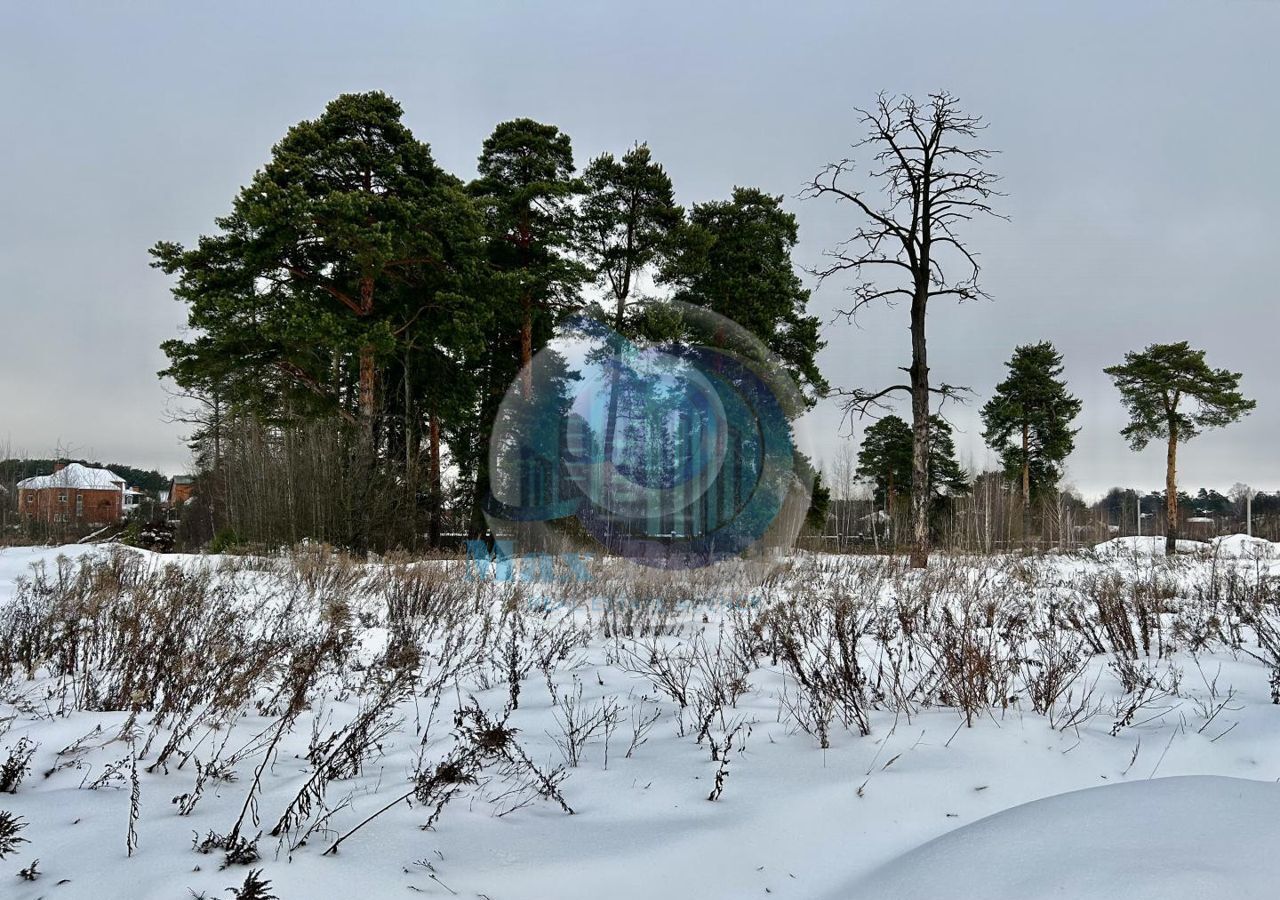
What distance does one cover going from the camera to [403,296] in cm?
2122

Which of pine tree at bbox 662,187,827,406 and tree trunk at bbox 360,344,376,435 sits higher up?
pine tree at bbox 662,187,827,406

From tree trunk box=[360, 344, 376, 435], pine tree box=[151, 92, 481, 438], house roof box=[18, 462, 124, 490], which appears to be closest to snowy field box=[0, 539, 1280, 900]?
tree trunk box=[360, 344, 376, 435]

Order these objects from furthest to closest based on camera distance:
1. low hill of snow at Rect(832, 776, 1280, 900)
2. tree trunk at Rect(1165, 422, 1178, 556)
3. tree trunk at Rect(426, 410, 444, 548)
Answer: tree trunk at Rect(1165, 422, 1178, 556)
tree trunk at Rect(426, 410, 444, 548)
low hill of snow at Rect(832, 776, 1280, 900)

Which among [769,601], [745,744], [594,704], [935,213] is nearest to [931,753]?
[745,744]

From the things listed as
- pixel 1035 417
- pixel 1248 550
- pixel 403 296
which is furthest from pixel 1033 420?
pixel 403 296

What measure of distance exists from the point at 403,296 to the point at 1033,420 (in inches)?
1212

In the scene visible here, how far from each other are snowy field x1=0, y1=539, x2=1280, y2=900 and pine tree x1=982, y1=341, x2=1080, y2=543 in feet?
108

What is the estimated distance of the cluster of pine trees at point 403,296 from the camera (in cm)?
1773

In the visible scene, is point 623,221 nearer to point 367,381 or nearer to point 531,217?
point 531,217

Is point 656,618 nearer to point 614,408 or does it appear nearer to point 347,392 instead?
point 614,408

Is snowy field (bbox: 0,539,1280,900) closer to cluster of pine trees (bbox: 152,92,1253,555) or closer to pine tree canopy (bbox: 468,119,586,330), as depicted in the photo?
cluster of pine trees (bbox: 152,92,1253,555)

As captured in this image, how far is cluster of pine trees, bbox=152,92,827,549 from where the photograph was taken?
1773cm

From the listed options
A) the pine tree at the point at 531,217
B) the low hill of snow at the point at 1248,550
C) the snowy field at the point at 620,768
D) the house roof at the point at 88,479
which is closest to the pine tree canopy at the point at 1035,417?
the low hill of snow at the point at 1248,550

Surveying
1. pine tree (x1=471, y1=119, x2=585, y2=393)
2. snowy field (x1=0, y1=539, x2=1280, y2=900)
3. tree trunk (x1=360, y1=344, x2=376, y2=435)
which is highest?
pine tree (x1=471, y1=119, x2=585, y2=393)
